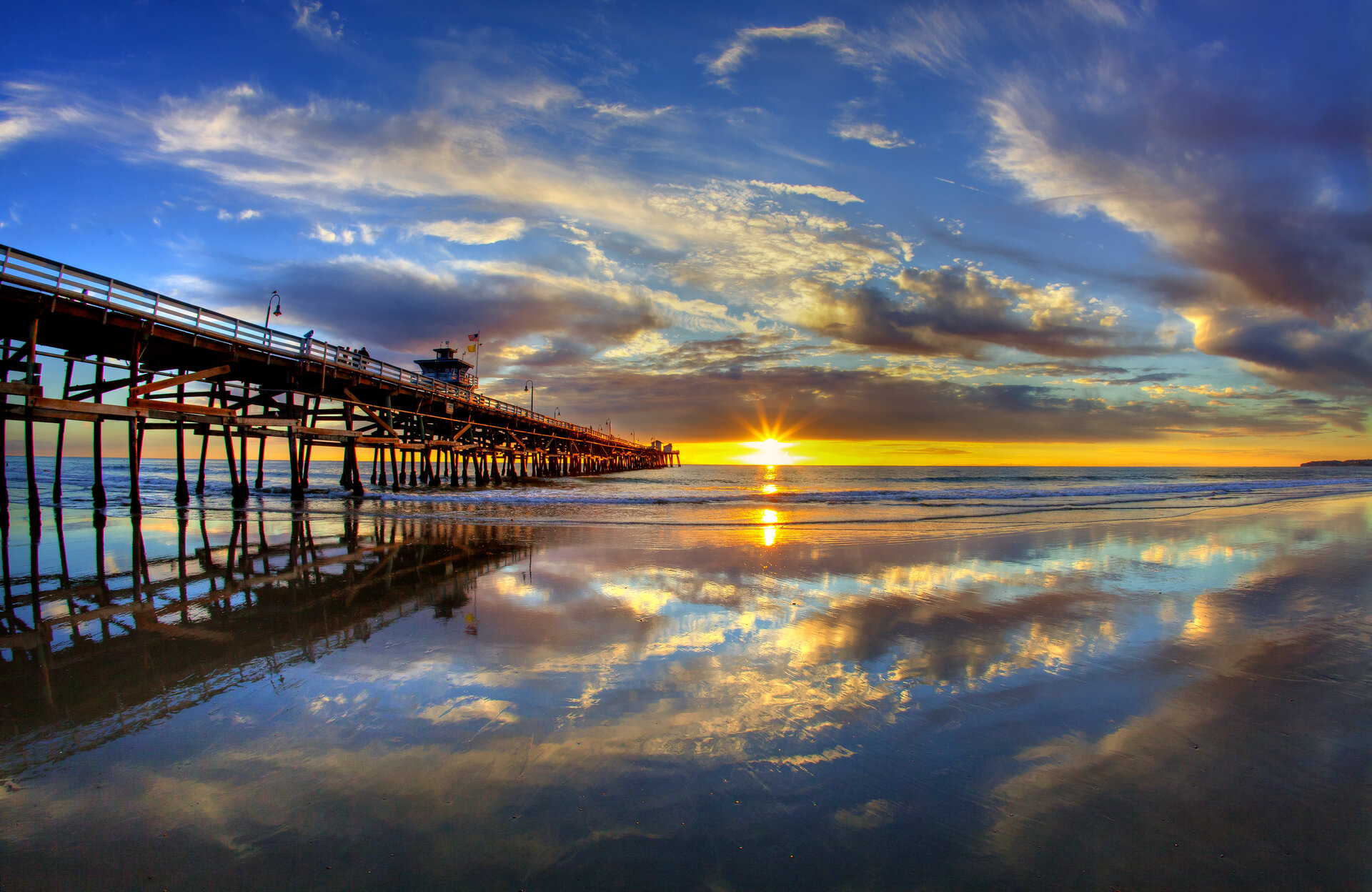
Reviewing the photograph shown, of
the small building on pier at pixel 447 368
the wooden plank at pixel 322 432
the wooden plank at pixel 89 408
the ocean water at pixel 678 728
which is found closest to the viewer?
the ocean water at pixel 678 728

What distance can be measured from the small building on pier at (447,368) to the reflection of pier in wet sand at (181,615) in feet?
132

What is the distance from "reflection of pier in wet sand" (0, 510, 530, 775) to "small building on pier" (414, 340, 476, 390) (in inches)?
1584

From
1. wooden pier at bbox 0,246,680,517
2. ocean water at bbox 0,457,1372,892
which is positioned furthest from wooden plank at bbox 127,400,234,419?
ocean water at bbox 0,457,1372,892

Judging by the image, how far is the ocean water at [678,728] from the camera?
2.32m

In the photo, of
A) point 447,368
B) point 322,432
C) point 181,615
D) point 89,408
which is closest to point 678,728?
point 181,615

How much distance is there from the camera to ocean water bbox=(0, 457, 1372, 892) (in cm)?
232

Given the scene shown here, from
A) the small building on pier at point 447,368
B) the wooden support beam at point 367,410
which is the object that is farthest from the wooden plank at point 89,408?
the small building on pier at point 447,368

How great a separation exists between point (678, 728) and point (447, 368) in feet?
170

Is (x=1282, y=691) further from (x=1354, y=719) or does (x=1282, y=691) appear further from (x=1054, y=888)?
(x=1054, y=888)

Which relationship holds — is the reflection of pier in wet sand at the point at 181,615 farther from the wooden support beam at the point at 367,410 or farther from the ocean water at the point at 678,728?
the wooden support beam at the point at 367,410

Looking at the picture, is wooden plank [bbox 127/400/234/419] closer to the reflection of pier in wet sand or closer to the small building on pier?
the reflection of pier in wet sand

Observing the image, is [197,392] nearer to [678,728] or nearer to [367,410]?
[367,410]

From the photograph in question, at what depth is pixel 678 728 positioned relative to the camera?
345cm

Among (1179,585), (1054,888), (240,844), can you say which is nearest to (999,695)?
(1054,888)
